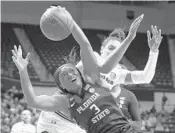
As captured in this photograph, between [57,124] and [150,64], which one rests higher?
[150,64]

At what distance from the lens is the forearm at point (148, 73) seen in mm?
3430

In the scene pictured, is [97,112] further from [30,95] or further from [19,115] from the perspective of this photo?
[19,115]

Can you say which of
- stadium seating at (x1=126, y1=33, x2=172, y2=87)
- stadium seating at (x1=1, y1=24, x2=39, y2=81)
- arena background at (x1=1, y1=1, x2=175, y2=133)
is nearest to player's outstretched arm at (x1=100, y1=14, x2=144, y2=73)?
arena background at (x1=1, y1=1, x2=175, y2=133)

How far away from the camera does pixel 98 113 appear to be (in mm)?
2822

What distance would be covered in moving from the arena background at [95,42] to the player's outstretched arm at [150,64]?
28.8ft

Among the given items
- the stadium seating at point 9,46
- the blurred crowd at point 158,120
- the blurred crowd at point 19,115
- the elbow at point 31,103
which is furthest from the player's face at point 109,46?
the stadium seating at point 9,46

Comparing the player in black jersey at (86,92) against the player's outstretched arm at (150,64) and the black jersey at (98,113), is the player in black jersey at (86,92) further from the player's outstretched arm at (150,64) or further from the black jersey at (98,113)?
the player's outstretched arm at (150,64)

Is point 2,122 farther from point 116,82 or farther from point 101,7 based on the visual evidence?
point 101,7

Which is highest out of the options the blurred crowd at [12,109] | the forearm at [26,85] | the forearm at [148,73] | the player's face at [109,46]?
the blurred crowd at [12,109]

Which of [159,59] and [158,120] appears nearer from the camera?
[158,120]

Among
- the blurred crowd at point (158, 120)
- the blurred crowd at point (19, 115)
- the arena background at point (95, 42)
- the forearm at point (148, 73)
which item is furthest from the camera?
the arena background at point (95, 42)

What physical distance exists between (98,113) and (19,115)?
7.38 metres

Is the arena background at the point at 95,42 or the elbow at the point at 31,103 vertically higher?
the arena background at the point at 95,42

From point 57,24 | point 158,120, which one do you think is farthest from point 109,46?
point 158,120
